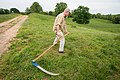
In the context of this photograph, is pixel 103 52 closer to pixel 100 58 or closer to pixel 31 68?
pixel 100 58

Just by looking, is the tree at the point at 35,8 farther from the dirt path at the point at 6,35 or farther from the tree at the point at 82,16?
the dirt path at the point at 6,35

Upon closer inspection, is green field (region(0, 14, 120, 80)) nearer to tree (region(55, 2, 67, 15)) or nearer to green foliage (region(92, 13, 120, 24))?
tree (region(55, 2, 67, 15))

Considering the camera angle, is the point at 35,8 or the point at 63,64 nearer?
the point at 63,64

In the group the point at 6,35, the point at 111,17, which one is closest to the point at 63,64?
the point at 6,35

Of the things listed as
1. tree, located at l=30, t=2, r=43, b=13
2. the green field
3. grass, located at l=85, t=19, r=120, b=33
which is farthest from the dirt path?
tree, located at l=30, t=2, r=43, b=13

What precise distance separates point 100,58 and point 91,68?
157 centimetres

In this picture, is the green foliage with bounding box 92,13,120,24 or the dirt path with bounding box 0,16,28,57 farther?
the green foliage with bounding box 92,13,120,24

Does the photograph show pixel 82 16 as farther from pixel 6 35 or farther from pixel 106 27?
pixel 6 35

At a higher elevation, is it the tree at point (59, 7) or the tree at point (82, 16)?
→ the tree at point (59, 7)

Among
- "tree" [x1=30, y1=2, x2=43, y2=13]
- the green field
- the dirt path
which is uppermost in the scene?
"tree" [x1=30, y1=2, x2=43, y2=13]

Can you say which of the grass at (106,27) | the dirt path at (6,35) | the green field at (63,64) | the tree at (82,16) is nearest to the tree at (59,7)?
the tree at (82,16)

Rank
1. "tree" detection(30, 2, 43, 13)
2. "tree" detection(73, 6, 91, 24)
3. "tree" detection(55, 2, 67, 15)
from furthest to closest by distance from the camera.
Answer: "tree" detection(30, 2, 43, 13), "tree" detection(55, 2, 67, 15), "tree" detection(73, 6, 91, 24)

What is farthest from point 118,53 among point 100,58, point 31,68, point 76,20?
point 76,20

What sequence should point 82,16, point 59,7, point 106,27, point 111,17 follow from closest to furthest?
point 106,27, point 82,16, point 59,7, point 111,17
